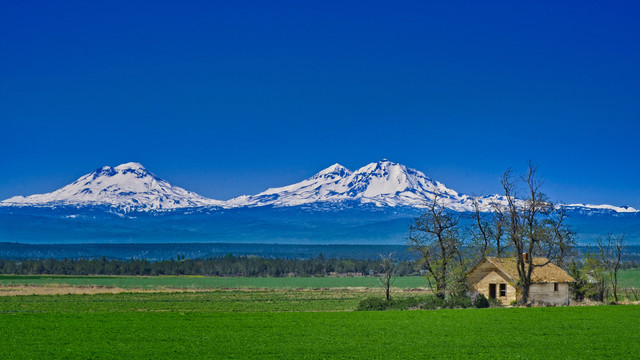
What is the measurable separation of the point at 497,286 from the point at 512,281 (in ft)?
6.11

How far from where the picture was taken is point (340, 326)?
39844 mm

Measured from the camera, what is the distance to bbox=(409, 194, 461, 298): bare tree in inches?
2391

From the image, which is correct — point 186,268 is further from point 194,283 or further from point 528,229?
point 528,229

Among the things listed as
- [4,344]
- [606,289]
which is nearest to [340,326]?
[4,344]

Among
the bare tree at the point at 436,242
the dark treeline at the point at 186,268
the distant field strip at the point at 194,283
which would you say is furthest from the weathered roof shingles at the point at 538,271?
the dark treeline at the point at 186,268

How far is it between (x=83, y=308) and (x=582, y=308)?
3789cm

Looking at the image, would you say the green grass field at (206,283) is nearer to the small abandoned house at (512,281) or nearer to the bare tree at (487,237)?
A: the bare tree at (487,237)

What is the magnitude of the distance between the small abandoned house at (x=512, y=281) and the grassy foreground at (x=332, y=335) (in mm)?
9243

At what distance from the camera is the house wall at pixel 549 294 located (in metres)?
58.9

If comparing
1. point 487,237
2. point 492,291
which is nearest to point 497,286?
point 492,291

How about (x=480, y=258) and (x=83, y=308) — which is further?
(x=480, y=258)

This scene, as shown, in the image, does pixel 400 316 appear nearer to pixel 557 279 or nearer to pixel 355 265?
pixel 557 279

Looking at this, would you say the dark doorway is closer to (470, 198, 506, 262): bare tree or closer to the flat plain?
(470, 198, 506, 262): bare tree

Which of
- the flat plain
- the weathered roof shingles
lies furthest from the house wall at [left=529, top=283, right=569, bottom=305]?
the flat plain
